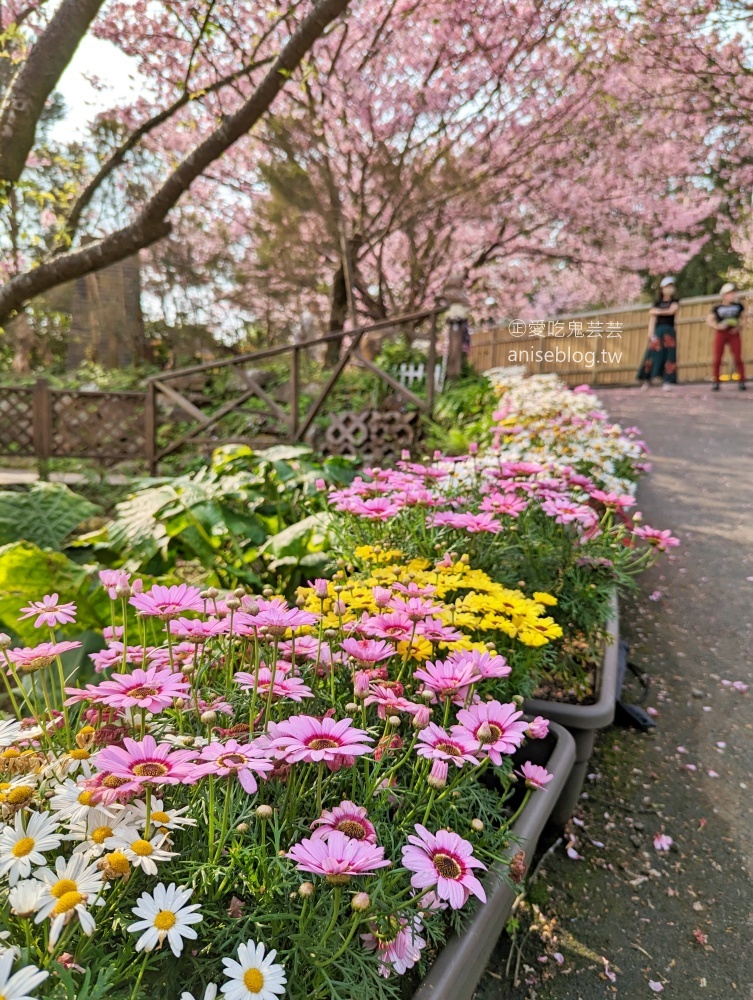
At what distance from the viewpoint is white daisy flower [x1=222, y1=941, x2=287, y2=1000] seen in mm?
611

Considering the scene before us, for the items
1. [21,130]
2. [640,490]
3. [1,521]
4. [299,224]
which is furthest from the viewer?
[299,224]

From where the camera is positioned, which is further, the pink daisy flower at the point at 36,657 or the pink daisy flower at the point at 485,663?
the pink daisy flower at the point at 485,663

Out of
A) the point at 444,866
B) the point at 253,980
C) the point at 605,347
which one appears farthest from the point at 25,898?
the point at 605,347

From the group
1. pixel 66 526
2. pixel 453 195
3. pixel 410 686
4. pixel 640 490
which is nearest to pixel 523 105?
pixel 453 195

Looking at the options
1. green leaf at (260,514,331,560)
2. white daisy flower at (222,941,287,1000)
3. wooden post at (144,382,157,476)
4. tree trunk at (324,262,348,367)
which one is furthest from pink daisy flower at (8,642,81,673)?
tree trunk at (324,262,348,367)

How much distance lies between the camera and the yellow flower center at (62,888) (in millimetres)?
613

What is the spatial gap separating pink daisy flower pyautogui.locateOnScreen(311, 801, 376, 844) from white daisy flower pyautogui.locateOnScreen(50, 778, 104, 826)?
0.26m

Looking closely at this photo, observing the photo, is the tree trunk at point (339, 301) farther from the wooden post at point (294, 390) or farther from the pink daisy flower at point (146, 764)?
the pink daisy flower at point (146, 764)

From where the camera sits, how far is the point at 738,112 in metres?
8.98

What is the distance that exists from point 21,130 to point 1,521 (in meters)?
1.75

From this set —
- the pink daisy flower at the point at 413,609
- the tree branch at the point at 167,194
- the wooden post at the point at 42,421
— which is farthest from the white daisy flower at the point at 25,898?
the wooden post at the point at 42,421

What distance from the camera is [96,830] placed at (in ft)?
2.32

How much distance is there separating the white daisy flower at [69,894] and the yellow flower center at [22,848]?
0.03 metres

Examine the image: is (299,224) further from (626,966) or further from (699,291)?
(699,291)
